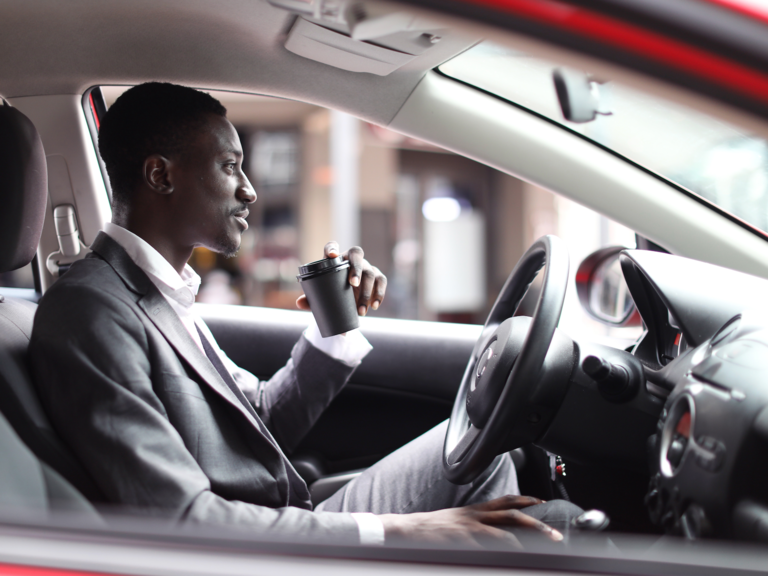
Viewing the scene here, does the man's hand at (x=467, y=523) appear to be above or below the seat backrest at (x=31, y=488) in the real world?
below

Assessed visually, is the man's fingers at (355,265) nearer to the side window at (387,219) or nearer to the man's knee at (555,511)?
the man's knee at (555,511)

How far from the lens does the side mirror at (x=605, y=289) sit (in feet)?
5.42

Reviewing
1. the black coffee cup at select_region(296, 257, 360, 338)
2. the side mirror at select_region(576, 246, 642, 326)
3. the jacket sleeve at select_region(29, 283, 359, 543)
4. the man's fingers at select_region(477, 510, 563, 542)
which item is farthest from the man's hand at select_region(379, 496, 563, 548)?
the side mirror at select_region(576, 246, 642, 326)

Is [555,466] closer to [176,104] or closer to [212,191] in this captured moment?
[212,191]

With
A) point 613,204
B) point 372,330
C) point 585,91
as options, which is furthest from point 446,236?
point 585,91

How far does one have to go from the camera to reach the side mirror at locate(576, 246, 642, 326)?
5.42ft

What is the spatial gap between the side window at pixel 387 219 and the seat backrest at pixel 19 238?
4.54 metres

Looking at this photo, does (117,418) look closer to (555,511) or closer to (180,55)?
(555,511)

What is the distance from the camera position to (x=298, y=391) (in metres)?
1.67

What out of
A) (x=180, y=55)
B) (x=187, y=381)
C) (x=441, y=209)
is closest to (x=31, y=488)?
(x=187, y=381)

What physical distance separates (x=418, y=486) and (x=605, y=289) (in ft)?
2.35

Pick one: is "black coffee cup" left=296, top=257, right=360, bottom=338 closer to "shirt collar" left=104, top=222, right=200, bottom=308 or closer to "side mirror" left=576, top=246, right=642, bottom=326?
"shirt collar" left=104, top=222, right=200, bottom=308

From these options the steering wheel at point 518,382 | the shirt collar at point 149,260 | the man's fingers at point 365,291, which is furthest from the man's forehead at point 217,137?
the steering wheel at point 518,382

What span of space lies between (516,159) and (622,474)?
0.73 metres
